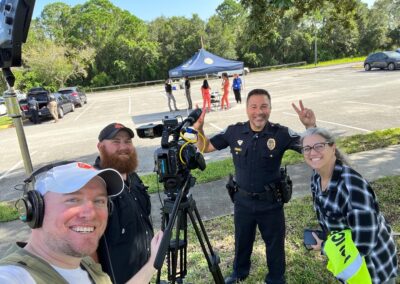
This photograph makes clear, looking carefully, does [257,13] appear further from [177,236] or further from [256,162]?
[177,236]

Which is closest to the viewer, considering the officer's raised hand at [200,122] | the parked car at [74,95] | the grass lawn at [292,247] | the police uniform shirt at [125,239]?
the police uniform shirt at [125,239]

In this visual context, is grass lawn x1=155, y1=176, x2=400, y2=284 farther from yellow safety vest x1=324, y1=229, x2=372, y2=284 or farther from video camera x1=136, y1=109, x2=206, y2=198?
video camera x1=136, y1=109, x2=206, y2=198

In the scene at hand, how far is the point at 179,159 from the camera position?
2340 mm

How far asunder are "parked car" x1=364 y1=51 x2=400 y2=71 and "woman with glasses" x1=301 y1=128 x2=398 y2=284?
93.0 ft

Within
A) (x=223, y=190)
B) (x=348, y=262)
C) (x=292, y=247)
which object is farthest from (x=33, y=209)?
(x=223, y=190)

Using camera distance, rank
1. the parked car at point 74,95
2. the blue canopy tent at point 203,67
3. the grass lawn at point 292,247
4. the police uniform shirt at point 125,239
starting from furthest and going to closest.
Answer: the parked car at point 74,95 → the blue canopy tent at point 203,67 → the grass lawn at point 292,247 → the police uniform shirt at point 125,239

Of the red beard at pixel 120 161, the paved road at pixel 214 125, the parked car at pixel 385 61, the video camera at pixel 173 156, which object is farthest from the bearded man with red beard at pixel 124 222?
the parked car at pixel 385 61

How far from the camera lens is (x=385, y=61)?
88.3 ft

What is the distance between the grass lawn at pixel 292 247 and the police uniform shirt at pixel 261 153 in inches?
42.6

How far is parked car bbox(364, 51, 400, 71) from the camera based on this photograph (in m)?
26.3

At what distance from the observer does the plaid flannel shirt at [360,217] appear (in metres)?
2.04

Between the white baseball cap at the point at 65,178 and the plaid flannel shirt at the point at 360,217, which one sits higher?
the white baseball cap at the point at 65,178

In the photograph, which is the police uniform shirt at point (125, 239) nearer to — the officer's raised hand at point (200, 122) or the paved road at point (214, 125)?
the officer's raised hand at point (200, 122)

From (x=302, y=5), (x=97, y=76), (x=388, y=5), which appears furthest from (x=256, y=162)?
(x=388, y=5)
